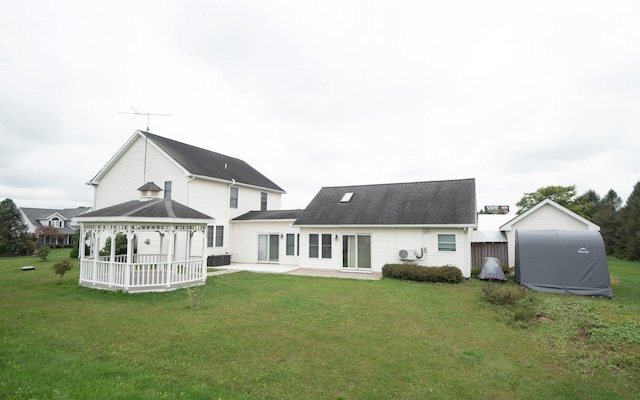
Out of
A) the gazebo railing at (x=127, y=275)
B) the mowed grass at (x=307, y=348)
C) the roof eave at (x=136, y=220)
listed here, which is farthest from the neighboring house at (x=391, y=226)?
the roof eave at (x=136, y=220)

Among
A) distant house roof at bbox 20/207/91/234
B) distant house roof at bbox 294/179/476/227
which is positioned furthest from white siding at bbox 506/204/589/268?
distant house roof at bbox 20/207/91/234

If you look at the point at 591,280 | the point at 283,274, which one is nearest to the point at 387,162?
the point at 283,274

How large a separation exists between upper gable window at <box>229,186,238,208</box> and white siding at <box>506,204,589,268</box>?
17.9 meters

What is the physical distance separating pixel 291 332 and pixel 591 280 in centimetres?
1230

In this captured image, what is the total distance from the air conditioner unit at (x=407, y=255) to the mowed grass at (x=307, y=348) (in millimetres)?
5356

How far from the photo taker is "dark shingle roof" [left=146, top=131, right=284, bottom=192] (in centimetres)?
2039

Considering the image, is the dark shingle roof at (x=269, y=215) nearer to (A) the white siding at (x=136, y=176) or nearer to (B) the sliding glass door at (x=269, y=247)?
(B) the sliding glass door at (x=269, y=247)

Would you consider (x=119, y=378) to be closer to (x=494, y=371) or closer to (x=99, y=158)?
(x=494, y=371)

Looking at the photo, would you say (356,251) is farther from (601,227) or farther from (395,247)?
(601,227)

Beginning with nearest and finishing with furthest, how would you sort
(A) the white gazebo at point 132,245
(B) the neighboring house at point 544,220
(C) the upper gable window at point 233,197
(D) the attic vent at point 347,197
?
(A) the white gazebo at point 132,245
(B) the neighboring house at point 544,220
(D) the attic vent at point 347,197
(C) the upper gable window at point 233,197

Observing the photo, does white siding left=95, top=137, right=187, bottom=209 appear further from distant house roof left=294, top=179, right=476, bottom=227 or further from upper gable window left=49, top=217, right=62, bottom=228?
upper gable window left=49, top=217, right=62, bottom=228

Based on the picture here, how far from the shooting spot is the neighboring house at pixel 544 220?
17.2 m

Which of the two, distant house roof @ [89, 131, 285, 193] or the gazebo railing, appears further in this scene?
distant house roof @ [89, 131, 285, 193]

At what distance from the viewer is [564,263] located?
1281 cm
